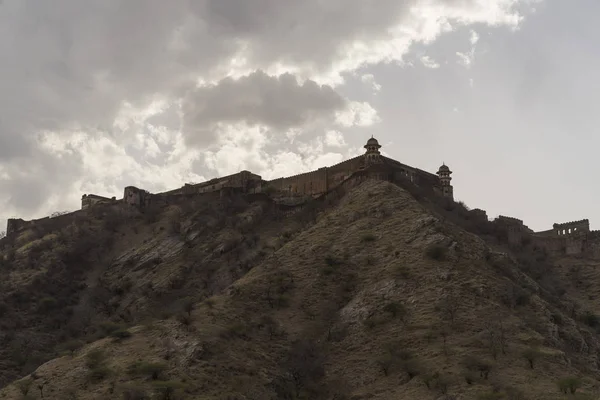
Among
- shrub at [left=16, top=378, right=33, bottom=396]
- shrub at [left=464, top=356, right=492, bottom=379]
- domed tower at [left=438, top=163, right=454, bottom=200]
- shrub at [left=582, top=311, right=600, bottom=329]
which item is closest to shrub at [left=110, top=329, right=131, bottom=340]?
shrub at [left=16, top=378, right=33, bottom=396]

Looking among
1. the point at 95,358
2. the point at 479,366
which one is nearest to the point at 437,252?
the point at 479,366

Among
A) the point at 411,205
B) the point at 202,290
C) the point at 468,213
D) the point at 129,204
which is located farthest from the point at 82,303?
the point at 468,213

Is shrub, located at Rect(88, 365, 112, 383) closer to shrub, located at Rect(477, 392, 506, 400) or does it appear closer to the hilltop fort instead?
shrub, located at Rect(477, 392, 506, 400)

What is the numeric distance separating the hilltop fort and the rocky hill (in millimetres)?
1826

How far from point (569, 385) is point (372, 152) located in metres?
32.0

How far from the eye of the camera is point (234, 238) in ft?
178

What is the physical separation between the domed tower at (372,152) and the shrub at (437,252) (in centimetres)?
1719

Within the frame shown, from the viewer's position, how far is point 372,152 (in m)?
55.2

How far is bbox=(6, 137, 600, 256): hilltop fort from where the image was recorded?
54.8 meters

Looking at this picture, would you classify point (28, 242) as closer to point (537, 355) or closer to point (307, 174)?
point (307, 174)

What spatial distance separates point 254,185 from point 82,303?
19346mm

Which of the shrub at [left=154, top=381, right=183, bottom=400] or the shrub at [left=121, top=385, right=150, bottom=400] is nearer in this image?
the shrub at [left=121, top=385, right=150, bottom=400]

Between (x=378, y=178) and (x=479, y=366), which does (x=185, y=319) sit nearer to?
(x=479, y=366)

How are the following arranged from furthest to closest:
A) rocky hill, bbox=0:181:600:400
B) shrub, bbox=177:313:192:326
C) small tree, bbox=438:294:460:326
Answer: shrub, bbox=177:313:192:326 < small tree, bbox=438:294:460:326 < rocky hill, bbox=0:181:600:400
